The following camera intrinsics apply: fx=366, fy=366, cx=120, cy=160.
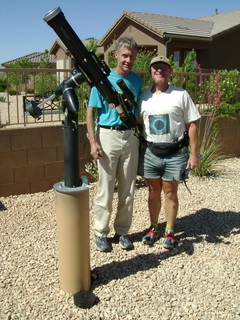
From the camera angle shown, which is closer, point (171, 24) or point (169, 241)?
point (169, 241)

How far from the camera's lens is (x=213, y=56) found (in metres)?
18.2

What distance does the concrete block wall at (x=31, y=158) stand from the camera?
191 inches

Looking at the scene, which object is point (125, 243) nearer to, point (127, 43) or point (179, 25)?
point (127, 43)

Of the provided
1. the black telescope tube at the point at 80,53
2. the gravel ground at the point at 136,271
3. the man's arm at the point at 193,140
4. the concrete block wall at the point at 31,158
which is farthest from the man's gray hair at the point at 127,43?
the concrete block wall at the point at 31,158

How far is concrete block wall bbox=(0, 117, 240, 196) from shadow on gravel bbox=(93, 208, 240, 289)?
5.83ft

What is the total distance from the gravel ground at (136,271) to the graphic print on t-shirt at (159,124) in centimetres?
122

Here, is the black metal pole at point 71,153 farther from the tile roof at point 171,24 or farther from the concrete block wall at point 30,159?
the tile roof at point 171,24

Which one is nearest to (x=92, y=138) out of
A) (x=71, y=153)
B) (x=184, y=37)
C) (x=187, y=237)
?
(x=71, y=153)

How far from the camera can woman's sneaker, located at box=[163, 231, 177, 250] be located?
368 centimetres

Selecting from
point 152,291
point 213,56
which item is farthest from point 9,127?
point 213,56

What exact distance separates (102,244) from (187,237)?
39.6 inches

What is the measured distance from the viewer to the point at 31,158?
5.02 meters

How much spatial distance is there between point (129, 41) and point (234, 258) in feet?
7.42

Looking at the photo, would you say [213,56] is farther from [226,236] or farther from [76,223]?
[76,223]
